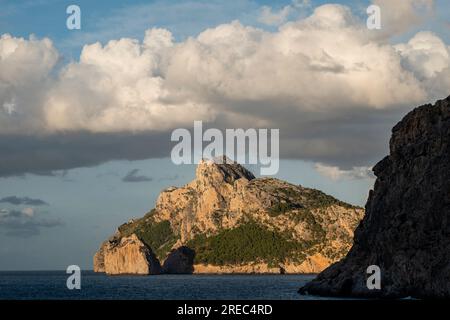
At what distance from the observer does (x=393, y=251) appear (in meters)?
130

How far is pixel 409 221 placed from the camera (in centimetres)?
12562

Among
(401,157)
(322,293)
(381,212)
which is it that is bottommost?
(322,293)

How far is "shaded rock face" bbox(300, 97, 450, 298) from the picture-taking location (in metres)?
116

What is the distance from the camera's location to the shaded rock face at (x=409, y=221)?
380 ft
